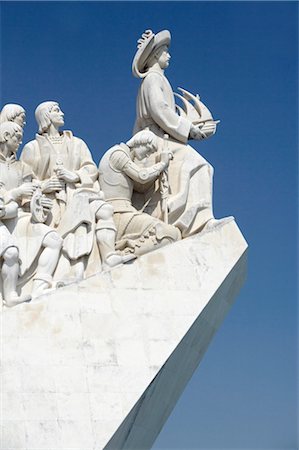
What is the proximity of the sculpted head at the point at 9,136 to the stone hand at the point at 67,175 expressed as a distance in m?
0.57

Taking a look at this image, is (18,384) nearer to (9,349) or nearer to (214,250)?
(9,349)

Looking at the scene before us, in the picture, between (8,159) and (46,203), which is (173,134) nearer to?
(46,203)

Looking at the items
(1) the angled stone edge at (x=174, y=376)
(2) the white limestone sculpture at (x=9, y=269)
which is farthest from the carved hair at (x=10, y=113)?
(1) the angled stone edge at (x=174, y=376)

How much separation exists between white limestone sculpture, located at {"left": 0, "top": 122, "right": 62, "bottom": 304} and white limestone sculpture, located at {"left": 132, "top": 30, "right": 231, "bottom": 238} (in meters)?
1.46

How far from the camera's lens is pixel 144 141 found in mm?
13797

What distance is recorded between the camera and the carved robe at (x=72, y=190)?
1306 cm

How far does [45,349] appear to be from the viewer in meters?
12.2

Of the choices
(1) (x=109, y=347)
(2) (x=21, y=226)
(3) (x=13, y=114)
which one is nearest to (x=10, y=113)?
(3) (x=13, y=114)

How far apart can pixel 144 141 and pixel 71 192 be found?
1.08 meters

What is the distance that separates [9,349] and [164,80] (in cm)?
419

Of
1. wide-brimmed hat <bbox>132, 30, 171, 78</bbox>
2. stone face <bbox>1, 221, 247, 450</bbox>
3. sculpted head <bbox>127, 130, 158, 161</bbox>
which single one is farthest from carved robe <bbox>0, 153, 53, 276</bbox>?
wide-brimmed hat <bbox>132, 30, 171, 78</bbox>

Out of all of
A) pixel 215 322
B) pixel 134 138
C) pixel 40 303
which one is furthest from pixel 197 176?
pixel 40 303

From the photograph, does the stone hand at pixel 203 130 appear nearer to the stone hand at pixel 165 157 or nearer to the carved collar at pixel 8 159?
the stone hand at pixel 165 157

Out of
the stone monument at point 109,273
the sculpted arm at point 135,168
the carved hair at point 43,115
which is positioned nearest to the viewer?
the stone monument at point 109,273
